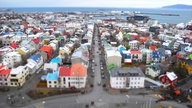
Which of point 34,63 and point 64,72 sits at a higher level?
point 64,72

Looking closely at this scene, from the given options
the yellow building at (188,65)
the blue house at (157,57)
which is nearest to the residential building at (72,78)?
the blue house at (157,57)

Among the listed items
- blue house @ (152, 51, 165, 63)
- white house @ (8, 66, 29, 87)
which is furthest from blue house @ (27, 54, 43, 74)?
blue house @ (152, 51, 165, 63)

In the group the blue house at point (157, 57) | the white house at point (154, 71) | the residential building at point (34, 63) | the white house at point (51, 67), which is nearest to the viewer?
the white house at point (154, 71)

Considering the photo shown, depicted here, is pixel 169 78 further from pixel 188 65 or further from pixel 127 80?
pixel 188 65

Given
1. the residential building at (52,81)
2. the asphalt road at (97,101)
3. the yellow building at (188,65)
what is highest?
the yellow building at (188,65)

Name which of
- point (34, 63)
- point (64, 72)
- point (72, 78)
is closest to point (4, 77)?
point (34, 63)

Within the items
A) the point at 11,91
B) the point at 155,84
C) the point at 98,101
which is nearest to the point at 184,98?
the point at 155,84

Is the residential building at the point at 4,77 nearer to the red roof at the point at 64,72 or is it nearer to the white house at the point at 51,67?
the white house at the point at 51,67

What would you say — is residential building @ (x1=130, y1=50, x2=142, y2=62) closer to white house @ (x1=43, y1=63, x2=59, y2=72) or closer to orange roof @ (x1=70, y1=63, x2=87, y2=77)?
orange roof @ (x1=70, y1=63, x2=87, y2=77)
